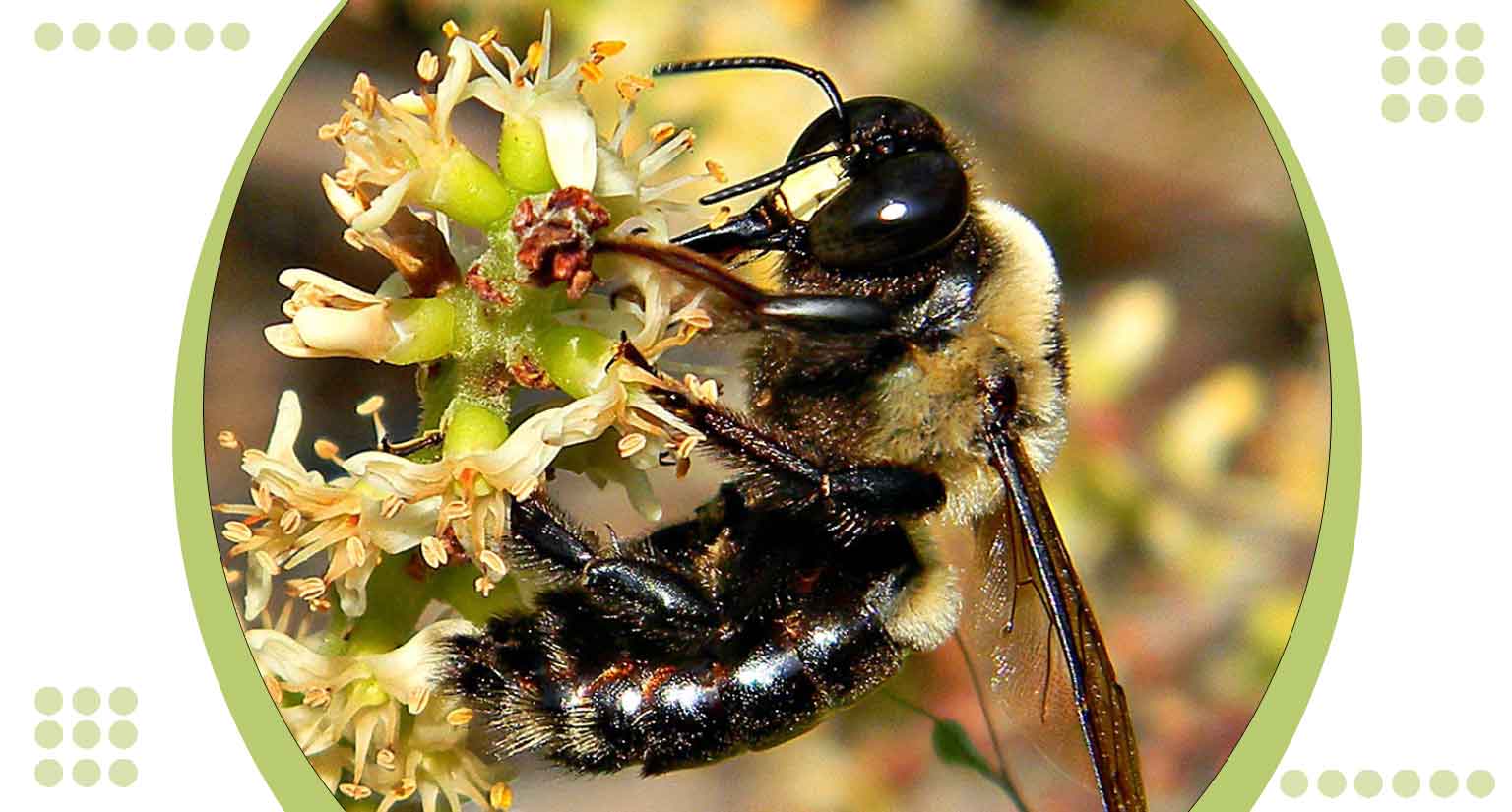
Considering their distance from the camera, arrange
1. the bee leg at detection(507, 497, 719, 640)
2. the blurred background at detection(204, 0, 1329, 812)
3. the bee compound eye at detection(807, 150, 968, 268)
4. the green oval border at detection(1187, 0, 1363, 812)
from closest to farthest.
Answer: the bee compound eye at detection(807, 150, 968, 268)
the bee leg at detection(507, 497, 719, 640)
the green oval border at detection(1187, 0, 1363, 812)
the blurred background at detection(204, 0, 1329, 812)

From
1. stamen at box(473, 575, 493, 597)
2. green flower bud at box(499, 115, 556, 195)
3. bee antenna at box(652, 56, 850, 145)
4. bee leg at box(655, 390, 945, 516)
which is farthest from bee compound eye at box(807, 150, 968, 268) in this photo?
stamen at box(473, 575, 493, 597)

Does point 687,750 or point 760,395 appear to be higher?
point 760,395

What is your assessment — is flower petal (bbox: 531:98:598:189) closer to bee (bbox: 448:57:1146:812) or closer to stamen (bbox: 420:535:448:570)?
bee (bbox: 448:57:1146:812)

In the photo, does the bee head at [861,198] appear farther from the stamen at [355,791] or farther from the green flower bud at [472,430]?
the stamen at [355,791]

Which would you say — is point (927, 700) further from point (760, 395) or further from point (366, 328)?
point (366, 328)

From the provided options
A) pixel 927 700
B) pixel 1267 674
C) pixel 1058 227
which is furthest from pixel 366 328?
pixel 1267 674

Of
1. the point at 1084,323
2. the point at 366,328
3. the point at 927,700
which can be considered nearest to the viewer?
the point at 366,328

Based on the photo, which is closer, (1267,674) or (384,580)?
(384,580)
